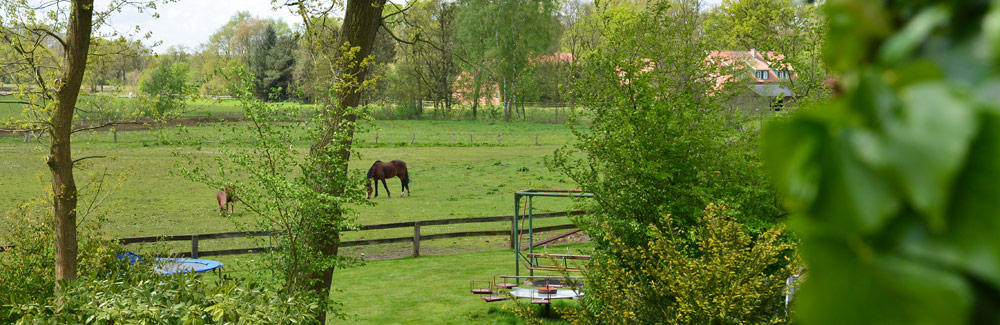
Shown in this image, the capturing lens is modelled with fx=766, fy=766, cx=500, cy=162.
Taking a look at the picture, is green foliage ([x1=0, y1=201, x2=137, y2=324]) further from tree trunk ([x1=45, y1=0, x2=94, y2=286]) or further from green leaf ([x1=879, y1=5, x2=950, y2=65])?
green leaf ([x1=879, y1=5, x2=950, y2=65])

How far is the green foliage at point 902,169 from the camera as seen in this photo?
21.5 inches

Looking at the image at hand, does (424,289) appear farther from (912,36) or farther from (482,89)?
(482,89)

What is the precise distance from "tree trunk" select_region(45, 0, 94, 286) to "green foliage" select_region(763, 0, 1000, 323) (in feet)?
32.9

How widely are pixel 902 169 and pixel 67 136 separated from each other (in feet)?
33.7

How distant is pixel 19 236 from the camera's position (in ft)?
31.6

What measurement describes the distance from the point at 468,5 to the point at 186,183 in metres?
35.4

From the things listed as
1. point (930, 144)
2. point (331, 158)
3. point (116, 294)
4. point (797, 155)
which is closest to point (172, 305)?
point (116, 294)

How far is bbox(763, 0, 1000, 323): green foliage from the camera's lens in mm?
546

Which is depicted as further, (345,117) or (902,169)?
(345,117)

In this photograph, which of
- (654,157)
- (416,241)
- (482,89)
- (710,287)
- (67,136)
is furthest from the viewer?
(482,89)

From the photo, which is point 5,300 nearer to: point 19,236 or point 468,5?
point 19,236

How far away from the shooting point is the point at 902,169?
0.55 m

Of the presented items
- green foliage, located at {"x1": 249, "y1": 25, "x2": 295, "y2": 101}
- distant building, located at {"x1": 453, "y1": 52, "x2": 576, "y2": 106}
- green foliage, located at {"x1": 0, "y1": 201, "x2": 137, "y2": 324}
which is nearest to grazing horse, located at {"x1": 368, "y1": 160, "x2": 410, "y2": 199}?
green foliage, located at {"x1": 0, "y1": 201, "x2": 137, "y2": 324}

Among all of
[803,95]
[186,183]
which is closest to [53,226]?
[803,95]
